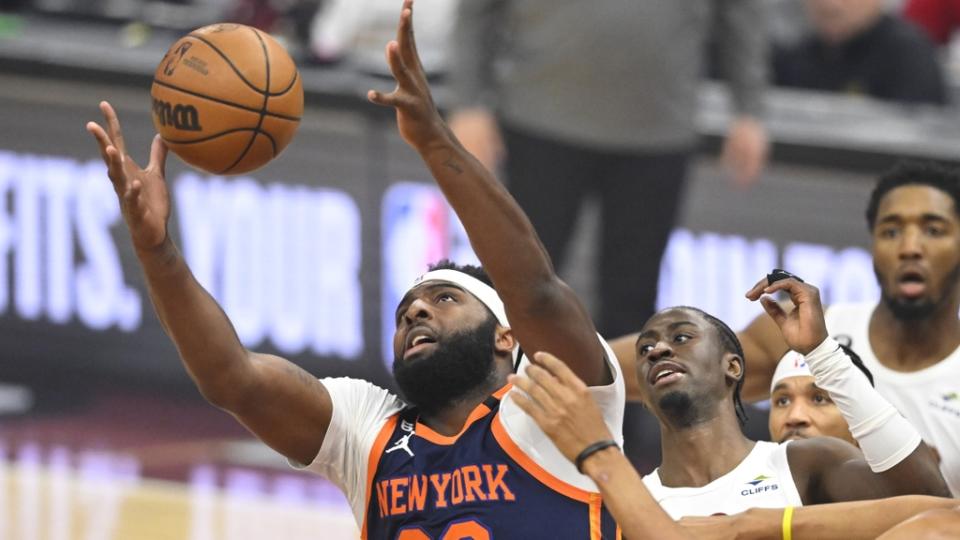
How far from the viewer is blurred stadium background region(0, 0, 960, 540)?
8172 mm

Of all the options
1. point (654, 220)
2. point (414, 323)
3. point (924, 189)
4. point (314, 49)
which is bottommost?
point (414, 323)

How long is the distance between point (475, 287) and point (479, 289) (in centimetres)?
1

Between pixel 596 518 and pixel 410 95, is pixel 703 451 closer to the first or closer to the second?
Result: pixel 596 518

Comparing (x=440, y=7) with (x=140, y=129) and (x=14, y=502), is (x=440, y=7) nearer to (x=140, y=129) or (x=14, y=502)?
(x=140, y=129)

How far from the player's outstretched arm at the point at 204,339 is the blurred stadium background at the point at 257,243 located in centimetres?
286

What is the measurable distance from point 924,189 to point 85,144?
4205 millimetres

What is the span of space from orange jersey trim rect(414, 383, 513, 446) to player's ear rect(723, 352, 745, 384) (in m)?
0.57

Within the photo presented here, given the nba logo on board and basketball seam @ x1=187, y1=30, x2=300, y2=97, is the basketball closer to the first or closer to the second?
basketball seam @ x1=187, y1=30, x2=300, y2=97

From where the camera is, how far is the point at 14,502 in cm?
771

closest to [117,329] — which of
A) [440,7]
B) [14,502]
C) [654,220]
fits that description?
[14,502]

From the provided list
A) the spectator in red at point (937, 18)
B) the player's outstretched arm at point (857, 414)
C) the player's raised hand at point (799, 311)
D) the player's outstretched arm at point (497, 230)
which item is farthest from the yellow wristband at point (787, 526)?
the spectator in red at point (937, 18)

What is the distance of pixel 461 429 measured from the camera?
495cm

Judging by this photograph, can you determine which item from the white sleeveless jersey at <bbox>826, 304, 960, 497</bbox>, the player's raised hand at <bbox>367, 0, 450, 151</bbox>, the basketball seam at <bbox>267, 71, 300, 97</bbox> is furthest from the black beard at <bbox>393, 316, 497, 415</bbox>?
the white sleeveless jersey at <bbox>826, 304, 960, 497</bbox>

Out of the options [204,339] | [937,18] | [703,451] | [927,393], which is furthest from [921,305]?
[937,18]
